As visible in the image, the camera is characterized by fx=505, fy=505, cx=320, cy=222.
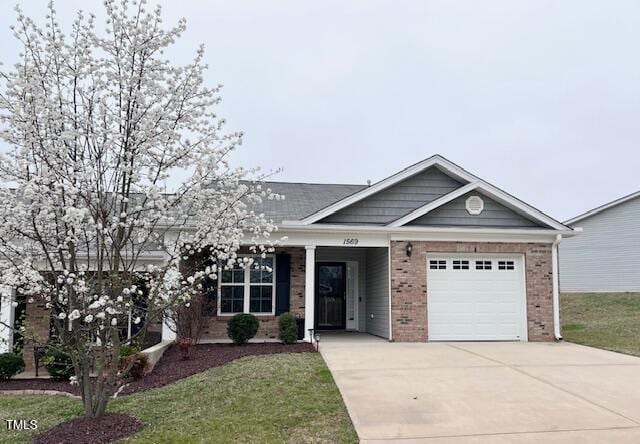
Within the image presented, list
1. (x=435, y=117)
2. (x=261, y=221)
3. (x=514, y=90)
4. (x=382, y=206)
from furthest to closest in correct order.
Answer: (x=435, y=117) < (x=514, y=90) < (x=382, y=206) < (x=261, y=221)

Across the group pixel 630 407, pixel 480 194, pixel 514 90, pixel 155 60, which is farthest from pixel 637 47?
pixel 155 60

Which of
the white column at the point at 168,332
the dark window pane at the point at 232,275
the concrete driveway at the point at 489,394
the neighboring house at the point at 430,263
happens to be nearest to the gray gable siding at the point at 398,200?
the neighboring house at the point at 430,263

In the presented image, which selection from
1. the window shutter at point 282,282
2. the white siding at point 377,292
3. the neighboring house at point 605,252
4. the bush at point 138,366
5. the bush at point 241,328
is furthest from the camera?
the neighboring house at point 605,252

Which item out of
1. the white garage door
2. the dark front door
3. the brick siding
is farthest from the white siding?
the white garage door

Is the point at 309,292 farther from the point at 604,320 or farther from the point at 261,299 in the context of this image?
the point at 604,320

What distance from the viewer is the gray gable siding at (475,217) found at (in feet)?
40.7

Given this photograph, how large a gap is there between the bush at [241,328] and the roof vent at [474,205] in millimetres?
5969

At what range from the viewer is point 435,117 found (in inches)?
834

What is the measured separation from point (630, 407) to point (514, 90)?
14134 millimetres

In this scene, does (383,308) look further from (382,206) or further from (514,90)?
(514,90)

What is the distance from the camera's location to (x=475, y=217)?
1255cm

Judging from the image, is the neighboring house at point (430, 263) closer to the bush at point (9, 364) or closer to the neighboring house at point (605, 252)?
the bush at point (9, 364)

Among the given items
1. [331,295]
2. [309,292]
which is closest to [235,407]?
[309,292]

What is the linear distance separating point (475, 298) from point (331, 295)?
4407 mm
